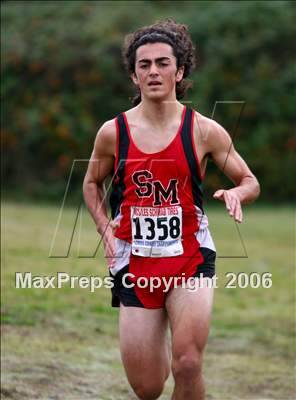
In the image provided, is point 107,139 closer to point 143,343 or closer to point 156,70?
point 156,70

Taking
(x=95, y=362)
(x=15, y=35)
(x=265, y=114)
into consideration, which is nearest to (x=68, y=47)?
(x=265, y=114)

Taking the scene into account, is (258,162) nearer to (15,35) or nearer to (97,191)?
(15,35)

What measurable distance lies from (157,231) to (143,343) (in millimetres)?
568

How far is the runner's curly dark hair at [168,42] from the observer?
5113 mm

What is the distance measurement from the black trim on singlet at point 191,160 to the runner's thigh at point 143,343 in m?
0.61

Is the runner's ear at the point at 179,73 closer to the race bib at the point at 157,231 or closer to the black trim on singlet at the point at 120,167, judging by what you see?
the black trim on singlet at the point at 120,167

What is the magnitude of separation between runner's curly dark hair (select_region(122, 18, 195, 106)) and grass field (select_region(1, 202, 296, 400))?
7.27 feet

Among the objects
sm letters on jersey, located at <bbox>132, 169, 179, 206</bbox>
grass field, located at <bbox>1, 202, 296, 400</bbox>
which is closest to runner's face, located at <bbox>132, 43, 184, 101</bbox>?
sm letters on jersey, located at <bbox>132, 169, 179, 206</bbox>

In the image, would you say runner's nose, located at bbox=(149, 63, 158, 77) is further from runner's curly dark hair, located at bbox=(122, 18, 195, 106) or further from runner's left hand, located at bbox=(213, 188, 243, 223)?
runner's left hand, located at bbox=(213, 188, 243, 223)

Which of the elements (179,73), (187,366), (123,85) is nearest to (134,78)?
(179,73)

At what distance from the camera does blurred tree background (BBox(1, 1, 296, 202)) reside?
79.6 ft

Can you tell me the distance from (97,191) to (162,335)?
0.85 metres

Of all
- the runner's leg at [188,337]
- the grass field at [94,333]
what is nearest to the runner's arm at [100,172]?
the runner's leg at [188,337]

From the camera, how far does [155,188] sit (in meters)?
4.92
